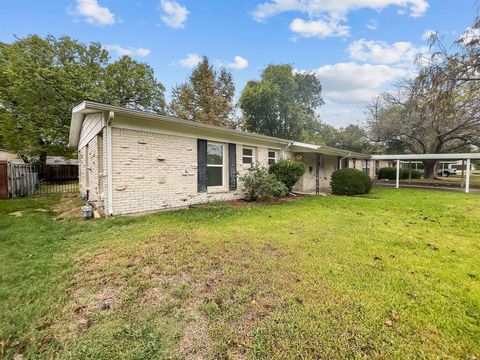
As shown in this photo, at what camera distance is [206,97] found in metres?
24.8

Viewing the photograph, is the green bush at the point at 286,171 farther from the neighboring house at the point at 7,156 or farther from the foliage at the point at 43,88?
the neighboring house at the point at 7,156

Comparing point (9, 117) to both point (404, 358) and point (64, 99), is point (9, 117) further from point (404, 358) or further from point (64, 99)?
point (404, 358)

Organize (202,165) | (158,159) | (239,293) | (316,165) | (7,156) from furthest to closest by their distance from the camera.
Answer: (7,156) → (316,165) → (202,165) → (158,159) → (239,293)

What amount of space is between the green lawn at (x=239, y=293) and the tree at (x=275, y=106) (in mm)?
21230

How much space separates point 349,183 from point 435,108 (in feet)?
24.6

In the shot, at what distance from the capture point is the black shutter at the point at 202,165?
26.7ft

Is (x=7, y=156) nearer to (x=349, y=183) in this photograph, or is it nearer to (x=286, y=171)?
(x=286, y=171)

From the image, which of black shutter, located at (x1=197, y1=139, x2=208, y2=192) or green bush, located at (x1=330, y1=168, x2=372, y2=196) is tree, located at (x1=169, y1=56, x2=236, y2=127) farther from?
black shutter, located at (x1=197, y1=139, x2=208, y2=192)

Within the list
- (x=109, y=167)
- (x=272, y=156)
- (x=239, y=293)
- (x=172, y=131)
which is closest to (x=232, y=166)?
(x=172, y=131)

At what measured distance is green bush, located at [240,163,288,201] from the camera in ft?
30.2

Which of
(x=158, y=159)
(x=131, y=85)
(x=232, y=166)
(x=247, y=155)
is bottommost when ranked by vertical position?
(x=232, y=166)

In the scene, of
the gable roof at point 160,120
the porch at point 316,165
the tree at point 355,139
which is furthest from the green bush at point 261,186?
the tree at point 355,139

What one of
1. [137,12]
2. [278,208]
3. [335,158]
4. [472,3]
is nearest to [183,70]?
[137,12]

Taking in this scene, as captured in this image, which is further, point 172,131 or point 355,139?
point 355,139
